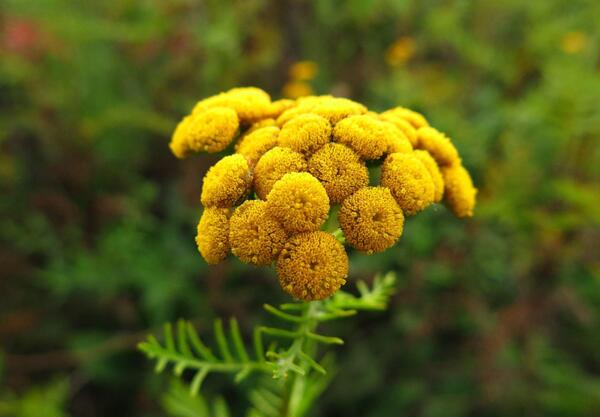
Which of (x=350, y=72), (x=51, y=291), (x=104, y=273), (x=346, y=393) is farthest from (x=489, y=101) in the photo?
(x=51, y=291)

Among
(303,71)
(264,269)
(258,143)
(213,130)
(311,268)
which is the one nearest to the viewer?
(311,268)

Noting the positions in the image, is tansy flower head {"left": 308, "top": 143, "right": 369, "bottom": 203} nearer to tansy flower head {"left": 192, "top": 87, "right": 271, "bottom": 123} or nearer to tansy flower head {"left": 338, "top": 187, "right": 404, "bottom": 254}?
tansy flower head {"left": 338, "top": 187, "right": 404, "bottom": 254}

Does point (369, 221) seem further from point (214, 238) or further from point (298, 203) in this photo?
point (214, 238)

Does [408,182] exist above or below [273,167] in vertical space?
above

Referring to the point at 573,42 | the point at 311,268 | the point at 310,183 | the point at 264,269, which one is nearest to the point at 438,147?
the point at 310,183

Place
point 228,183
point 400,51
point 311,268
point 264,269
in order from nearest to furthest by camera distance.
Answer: point 311,268 < point 228,183 < point 264,269 < point 400,51

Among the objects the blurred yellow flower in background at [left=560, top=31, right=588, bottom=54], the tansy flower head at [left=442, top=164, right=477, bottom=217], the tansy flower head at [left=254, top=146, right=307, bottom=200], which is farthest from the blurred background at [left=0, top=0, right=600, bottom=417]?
the tansy flower head at [left=254, top=146, right=307, bottom=200]

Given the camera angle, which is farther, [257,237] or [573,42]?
[573,42]
